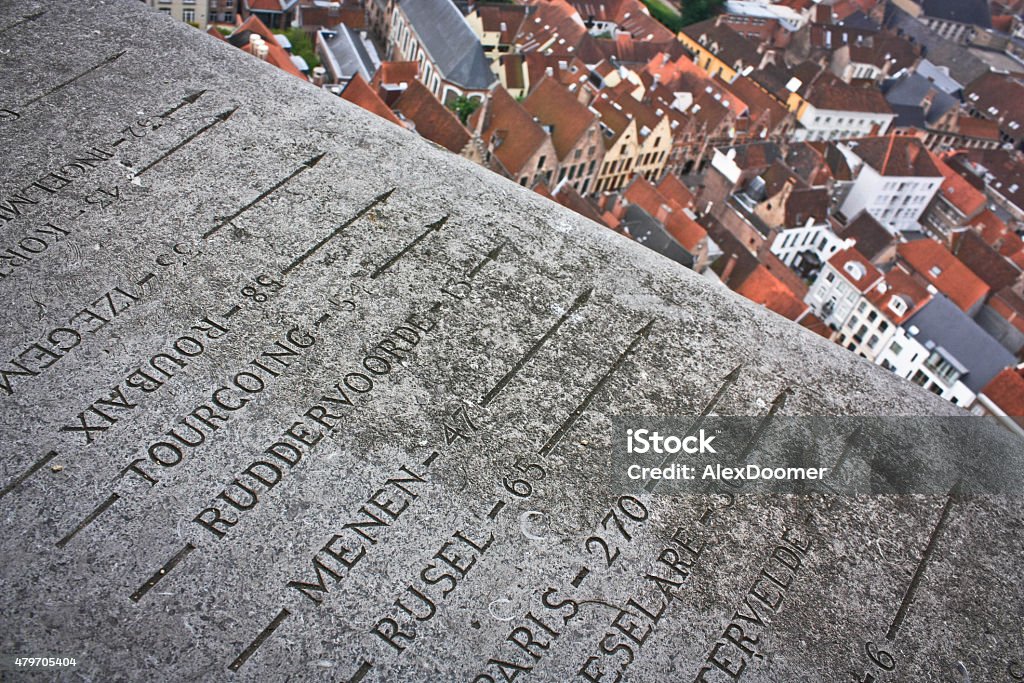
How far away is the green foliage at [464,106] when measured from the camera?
147 ft

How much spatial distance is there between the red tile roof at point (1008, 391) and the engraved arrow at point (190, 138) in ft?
116

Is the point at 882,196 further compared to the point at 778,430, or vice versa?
the point at 882,196

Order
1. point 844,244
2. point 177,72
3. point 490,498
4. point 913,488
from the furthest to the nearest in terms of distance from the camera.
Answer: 1. point 844,244
2. point 177,72
3. point 913,488
4. point 490,498

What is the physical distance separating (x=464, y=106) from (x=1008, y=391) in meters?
29.7

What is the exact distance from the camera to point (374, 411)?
8320 mm

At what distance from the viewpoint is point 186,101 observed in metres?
11.9

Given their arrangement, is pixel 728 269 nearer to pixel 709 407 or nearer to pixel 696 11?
pixel 709 407

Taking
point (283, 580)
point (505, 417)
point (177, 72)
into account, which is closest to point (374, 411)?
point (505, 417)

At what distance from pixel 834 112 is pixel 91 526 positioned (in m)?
67.6

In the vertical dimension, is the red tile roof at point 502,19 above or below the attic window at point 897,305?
below

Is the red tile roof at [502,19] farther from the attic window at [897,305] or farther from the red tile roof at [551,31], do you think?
the attic window at [897,305]

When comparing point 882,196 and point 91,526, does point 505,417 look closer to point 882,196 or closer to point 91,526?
point 91,526

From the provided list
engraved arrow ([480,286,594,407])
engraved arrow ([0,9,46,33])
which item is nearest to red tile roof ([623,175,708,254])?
engraved arrow ([0,9,46,33])

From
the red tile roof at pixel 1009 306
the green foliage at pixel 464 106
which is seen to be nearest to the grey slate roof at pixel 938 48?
the red tile roof at pixel 1009 306
